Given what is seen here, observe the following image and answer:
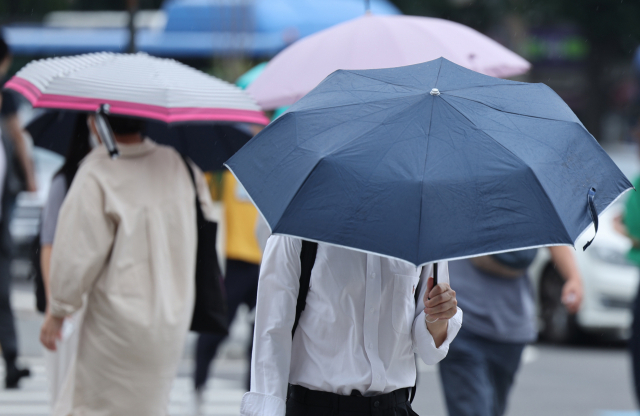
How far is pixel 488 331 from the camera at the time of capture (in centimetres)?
474

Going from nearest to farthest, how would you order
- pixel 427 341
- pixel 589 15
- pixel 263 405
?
1. pixel 263 405
2. pixel 427 341
3. pixel 589 15

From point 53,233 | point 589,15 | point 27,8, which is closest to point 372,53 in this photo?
point 53,233

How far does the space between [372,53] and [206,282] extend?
1.38 m

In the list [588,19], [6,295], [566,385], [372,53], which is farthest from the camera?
[588,19]

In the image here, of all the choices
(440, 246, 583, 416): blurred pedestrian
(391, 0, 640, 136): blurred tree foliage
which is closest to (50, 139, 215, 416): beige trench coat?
(440, 246, 583, 416): blurred pedestrian

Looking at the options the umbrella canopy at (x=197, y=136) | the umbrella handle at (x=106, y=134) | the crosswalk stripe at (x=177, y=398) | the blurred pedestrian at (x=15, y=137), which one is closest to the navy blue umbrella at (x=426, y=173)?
the umbrella handle at (x=106, y=134)

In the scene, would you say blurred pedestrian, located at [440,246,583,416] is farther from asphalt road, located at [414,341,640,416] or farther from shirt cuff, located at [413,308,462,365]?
asphalt road, located at [414,341,640,416]

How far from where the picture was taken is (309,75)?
479 centimetres

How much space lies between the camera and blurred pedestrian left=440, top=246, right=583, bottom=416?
4.68m

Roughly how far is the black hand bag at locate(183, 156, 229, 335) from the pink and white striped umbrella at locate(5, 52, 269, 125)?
0.42 m

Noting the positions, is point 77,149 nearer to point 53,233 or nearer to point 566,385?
point 53,233

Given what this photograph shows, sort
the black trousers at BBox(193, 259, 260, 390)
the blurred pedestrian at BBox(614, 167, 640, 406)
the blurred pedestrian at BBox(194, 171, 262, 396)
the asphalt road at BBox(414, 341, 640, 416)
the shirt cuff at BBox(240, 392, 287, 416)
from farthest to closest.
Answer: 1. the asphalt road at BBox(414, 341, 640, 416)
2. the blurred pedestrian at BBox(194, 171, 262, 396)
3. the black trousers at BBox(193, 259, 260, 390)
4. the blurred pedestrian at BBox(614, 167, 640, 406)
5. the shirt cuff at BBox(240, 392, 287, 416)

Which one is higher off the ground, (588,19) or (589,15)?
(589,15)

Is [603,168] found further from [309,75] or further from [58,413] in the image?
[58,413]
